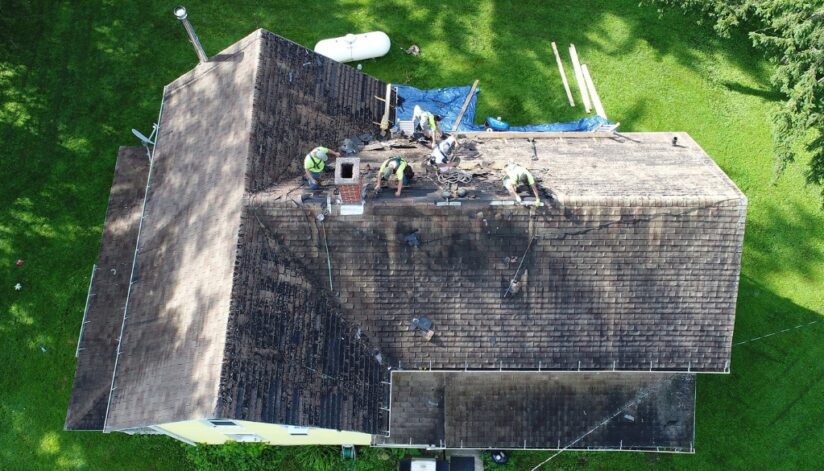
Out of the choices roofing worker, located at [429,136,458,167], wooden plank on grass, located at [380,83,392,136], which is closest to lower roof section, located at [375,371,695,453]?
roofing worker, located at [429,136,458,167]

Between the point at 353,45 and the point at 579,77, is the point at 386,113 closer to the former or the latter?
the point at 353,45

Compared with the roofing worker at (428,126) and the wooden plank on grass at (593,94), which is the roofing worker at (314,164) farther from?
the wooden plank on grass at (593,94)

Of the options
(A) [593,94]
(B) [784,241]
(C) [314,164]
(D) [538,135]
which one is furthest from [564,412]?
(A) [593,94]

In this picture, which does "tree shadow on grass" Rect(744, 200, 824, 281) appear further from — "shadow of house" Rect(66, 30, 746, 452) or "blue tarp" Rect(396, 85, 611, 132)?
"shadow of house" Rect(66, 30, 746, 452)

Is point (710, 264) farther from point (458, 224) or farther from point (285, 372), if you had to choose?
point (285, 372)

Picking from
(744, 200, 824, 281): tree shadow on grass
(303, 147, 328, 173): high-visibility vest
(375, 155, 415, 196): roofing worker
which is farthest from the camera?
(744, 200, 824, 281): tree shadow on grass

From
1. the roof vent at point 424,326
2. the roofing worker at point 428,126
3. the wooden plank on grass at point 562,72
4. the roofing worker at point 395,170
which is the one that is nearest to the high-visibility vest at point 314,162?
the roofing worker at point 395,170
